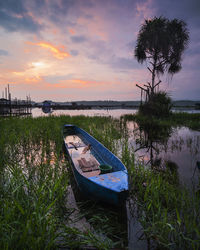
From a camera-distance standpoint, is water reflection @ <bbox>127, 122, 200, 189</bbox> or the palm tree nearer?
water reflection @ <bbox>127, 122, 200, 189</bbox>

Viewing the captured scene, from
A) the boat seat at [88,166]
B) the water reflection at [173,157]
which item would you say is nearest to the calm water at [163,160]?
the water reflection at [173,157]

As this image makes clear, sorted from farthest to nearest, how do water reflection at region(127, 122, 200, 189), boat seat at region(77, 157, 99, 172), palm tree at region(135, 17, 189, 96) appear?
palm tree at region(135, 17, 189, 96), water reflection at region(127, 122, 200, 189), boat seat at region(77, 157, 99, 172)

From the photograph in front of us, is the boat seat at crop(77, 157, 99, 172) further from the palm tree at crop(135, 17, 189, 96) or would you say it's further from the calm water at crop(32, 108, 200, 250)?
the palm tree at crop(135, 17, 189, 96)

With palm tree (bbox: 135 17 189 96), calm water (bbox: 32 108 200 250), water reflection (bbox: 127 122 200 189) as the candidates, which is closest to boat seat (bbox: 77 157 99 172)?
calm water (bbox: 32 108 200 250)

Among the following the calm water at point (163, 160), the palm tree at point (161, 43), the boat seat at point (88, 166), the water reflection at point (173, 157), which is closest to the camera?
the calm water at point (163, 160)

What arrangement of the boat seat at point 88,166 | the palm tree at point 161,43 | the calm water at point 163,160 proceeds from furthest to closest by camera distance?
the palm tree at point 161,43, the boat seat at point 88,166, the calm water at point 163,160

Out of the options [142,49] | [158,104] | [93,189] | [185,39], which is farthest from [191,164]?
[185,39]

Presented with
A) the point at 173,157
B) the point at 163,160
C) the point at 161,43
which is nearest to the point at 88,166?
the point at 163,160

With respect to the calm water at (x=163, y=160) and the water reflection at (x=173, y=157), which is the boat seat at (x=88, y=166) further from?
the water reflection at (x=173, y=157)

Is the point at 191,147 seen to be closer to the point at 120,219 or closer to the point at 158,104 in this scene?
the point at 120,219

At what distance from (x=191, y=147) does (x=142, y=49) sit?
62.2 feet

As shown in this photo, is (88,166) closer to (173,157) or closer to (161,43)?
(173,157)

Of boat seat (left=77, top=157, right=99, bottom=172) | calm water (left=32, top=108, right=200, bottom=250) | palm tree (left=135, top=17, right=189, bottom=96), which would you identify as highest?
palm tree (left=135, top=17, right=189, bottom=96)

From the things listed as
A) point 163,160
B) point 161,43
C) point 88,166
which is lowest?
point 163,160
